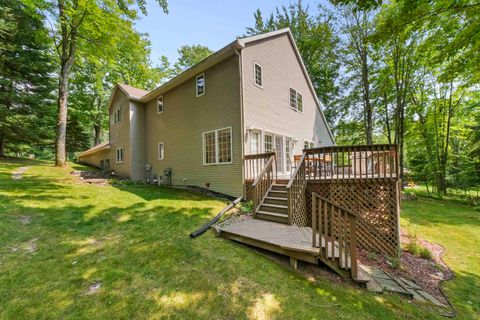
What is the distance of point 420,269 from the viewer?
537cm

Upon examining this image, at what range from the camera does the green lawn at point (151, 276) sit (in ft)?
10.0

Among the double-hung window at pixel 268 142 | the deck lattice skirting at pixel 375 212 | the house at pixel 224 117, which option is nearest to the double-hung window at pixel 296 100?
the house at pixel 224 117

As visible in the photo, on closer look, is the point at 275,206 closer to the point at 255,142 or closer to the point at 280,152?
the point at 255,142

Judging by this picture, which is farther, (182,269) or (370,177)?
(370,177)

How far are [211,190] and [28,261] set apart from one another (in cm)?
635

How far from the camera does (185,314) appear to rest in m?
2.95

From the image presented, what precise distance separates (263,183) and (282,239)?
2.88m

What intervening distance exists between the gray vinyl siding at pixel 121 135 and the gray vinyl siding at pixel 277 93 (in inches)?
365

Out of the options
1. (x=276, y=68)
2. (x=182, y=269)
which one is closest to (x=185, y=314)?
(x=182, y=269)

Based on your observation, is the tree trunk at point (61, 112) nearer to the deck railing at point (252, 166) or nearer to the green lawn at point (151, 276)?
the green lawn at point (151, 276)

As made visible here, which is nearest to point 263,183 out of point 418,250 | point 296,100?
point 418,250

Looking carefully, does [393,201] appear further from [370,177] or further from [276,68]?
[276,68]

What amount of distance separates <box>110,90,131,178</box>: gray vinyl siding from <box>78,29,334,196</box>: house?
0.07m

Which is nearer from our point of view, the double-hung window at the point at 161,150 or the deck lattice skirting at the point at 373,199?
the deck lattice skirting at the point at 373,199
